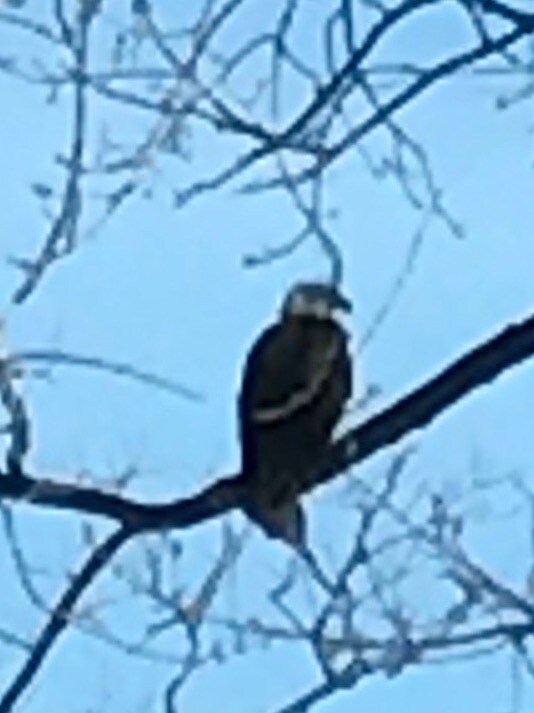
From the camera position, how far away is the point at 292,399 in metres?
4.11

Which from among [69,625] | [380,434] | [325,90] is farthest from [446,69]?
[69,625]

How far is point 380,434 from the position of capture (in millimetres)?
2795

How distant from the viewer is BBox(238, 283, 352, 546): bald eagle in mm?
3332

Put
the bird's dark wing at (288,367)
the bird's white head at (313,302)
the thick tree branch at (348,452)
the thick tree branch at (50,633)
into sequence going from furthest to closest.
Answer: the bird's dark wing at (288,367) → the bird's white head at (313,302) → the thick tree branch at (50,633) → the thick tree branch at (348,452)

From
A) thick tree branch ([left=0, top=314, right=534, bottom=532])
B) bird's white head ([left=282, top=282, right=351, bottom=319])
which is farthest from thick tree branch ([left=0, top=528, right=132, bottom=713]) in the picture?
bird's white head ([left=282, top=282, right=351, bottom=319])

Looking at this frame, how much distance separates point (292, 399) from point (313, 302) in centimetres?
24

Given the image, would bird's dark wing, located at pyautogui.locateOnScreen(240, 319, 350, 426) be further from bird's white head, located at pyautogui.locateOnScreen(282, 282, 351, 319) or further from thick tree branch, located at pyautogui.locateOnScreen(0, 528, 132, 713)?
thick tree branch, located at pyautogui.locateOnScreen(0, 528, 132, 713)

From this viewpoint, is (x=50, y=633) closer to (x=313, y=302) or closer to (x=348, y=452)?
(x=348, y=452)

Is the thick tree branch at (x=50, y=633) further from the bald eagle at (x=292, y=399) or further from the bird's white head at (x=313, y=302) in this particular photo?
the bird's white head at (x=313, y=302)

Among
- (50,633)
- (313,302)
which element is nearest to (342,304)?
(313,302)

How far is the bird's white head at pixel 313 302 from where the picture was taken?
374 cm

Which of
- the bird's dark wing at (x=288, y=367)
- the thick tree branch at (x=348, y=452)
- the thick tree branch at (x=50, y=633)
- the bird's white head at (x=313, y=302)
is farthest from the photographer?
the bird's dark wing at (x=288, y=367)

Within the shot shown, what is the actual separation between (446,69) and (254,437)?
0.99 m

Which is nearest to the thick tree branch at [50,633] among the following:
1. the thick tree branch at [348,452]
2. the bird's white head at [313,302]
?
the thick tree branch at [348,452]
